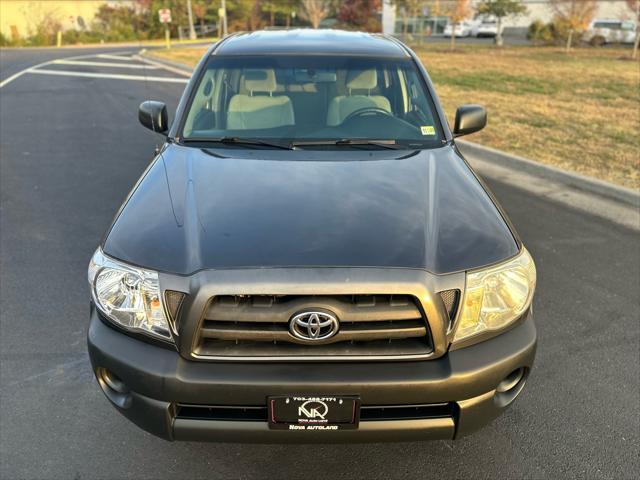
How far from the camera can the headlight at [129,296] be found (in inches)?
78.5

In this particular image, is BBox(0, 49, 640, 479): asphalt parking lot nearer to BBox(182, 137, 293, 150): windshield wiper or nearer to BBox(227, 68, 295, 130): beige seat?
BBox(182, 137, 293, 150): windshield wiper

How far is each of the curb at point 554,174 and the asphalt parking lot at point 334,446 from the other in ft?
2.18

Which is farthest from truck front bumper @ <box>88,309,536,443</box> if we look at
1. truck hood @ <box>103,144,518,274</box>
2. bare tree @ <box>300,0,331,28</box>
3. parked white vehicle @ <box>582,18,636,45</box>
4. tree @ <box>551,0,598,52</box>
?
bare tree @ <box>300,0,331,28</box>

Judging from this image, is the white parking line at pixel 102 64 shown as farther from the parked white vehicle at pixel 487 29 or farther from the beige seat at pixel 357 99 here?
the parked white vehicle at pixel 487 29

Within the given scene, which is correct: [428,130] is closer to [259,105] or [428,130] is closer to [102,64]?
[259,105]

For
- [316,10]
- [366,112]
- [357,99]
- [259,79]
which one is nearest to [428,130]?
[366,112]

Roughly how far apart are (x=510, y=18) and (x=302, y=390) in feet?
141

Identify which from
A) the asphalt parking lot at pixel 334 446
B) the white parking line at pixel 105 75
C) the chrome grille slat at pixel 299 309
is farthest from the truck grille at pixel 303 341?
the white parking line at pixel 105 75

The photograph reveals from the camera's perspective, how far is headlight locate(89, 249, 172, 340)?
200 cm

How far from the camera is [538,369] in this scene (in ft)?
9.96

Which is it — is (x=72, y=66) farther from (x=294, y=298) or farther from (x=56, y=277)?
(x=294, y=298)

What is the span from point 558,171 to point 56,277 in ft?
18.2

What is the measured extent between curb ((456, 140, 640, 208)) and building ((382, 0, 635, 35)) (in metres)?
25.9

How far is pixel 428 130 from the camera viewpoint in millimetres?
3238
